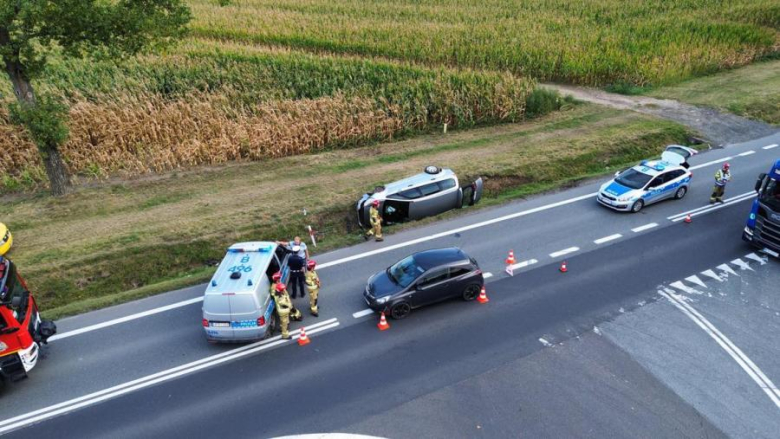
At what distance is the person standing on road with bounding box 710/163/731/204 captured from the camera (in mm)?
18375

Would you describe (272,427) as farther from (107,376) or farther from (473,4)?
(473,4)

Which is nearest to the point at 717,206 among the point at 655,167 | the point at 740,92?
the point at 655,167

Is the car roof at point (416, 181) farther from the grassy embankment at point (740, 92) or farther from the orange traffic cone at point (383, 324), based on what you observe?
the grassy embankment at point (740, 92)

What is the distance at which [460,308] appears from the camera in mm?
13977

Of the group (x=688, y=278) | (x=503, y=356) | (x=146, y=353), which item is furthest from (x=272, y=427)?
(x=688, y=278)

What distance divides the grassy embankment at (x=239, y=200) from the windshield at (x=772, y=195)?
693 centimetres

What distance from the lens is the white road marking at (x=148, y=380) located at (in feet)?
35.8

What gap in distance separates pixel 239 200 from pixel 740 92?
90.0 feet

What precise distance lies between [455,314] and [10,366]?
9.71 metres

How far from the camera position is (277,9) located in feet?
166

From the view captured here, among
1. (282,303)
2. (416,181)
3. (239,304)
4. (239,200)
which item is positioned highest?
(239,304)

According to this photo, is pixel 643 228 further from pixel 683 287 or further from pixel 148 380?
pixel 148 380

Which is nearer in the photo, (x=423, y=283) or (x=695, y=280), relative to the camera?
(x=423, y=283)

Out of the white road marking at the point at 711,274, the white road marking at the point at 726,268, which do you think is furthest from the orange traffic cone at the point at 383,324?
the white road marking at the point at 726,268
